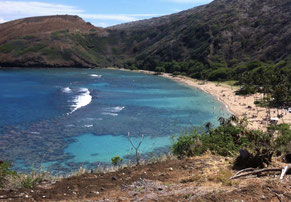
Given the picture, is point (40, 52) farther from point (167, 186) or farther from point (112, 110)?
point (167, 186)

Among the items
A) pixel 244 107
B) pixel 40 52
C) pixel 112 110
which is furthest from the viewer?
pixel 40 52

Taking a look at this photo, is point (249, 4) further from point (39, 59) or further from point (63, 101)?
point (63, 101)

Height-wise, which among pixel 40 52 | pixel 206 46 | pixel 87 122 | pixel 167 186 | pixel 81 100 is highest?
pixel 206 46

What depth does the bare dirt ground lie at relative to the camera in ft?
29.9

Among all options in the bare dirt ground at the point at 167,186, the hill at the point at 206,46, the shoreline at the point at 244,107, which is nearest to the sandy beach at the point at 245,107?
the shoreline at the point at 244,107

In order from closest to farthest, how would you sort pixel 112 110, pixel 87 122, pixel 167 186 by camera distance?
pixel 167 186, pixel 87 122, pixel 112 110

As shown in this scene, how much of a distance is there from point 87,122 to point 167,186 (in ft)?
135

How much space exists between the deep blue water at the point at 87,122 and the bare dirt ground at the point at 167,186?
612 inches

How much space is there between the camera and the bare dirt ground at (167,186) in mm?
9117

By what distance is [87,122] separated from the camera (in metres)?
50.9

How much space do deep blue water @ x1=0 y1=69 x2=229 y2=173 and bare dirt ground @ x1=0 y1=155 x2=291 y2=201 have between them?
51.0 feet

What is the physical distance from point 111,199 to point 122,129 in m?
37.7

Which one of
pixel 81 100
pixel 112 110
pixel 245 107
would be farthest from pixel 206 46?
pixel 112 110

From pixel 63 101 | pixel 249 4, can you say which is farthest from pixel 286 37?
pixel 63 101
